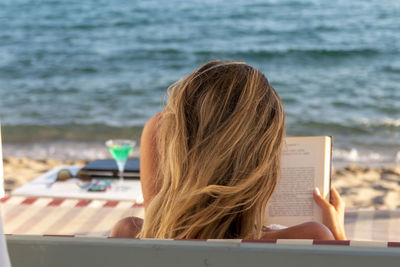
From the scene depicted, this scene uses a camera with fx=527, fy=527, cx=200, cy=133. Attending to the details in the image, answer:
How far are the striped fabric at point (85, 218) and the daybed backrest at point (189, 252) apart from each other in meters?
1.16

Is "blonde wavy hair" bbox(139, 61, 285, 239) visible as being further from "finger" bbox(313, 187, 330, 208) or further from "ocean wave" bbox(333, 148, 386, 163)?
"ocean wave" bbox(333, 148, 386, 163)

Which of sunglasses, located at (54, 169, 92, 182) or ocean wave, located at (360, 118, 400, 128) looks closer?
sunglasses, located at (54, 169, 92, 182)

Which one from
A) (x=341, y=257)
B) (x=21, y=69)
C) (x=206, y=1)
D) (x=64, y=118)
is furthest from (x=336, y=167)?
(x=206, y=1)

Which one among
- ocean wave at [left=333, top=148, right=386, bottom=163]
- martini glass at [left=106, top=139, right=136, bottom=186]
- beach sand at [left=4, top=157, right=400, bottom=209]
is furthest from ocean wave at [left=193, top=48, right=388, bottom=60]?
martini glass at [left=106, top=139, right=136, bottom=186]

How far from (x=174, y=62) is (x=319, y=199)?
816 centimetres

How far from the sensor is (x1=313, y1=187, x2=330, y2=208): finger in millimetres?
1417

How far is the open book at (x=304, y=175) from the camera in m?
1.44

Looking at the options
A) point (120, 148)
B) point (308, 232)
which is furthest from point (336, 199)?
point (120, 148)

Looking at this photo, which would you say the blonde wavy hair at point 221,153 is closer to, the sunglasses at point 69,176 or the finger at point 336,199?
the finger at point 336,199

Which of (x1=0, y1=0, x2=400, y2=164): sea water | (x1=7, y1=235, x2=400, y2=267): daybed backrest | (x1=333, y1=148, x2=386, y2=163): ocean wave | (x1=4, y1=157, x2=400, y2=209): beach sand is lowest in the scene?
(x1=333, y1=148, x2=386, y2=163): ocean wave

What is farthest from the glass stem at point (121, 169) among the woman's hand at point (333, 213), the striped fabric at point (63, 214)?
the woman's hand at point (333, 213)

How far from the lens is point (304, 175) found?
1.46 m

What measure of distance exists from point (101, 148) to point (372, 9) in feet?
28.7

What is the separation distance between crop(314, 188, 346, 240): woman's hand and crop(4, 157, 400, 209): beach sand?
211cm
